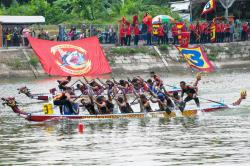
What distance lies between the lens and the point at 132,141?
28594mm

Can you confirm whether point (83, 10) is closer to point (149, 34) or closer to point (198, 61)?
point (149, 34)

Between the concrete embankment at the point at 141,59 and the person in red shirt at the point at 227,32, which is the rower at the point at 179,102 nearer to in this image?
the concrete embankment at the point at 141,59

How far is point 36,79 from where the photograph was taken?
54688 millimetres

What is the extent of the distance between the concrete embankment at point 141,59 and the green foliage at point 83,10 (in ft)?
22.7

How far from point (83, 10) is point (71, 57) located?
98.3 ft

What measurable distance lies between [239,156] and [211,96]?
65.9 ft

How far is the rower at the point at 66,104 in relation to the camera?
33.9 metres

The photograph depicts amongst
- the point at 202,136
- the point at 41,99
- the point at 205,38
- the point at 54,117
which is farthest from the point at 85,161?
the point at 205,38

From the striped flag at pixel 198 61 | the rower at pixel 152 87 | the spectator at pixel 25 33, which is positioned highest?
the spectator at pixel 25 33

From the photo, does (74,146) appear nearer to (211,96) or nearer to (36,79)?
(211,96)

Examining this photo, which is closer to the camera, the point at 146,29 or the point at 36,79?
the point at 36,79

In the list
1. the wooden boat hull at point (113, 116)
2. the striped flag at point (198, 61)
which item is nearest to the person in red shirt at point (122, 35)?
the striped flag at point (198, 61)

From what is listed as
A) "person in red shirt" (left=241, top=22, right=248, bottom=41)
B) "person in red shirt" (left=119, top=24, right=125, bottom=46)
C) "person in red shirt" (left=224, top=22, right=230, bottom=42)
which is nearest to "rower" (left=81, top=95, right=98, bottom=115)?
"person in red shirt" (left=119, top=24, right=125, bottom=46)

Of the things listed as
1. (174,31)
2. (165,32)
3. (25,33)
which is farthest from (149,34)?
(25,33)
